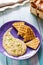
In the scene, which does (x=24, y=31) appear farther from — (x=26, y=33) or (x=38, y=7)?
(x=38, y=7)

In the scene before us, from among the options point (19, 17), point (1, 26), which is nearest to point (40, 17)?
point (19, 17)

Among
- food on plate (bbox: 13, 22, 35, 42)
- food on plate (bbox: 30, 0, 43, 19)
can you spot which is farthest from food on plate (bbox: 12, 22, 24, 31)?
food on plate (bbox: 30, 0, 43, 19)

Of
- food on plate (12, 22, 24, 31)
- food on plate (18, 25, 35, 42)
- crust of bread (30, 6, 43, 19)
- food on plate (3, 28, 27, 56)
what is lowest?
food on plate (3, 28, 27, 56)

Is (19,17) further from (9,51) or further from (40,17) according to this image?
(9,51)

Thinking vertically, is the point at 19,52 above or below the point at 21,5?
below

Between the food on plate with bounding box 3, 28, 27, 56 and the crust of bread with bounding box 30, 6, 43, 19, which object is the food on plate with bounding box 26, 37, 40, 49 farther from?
the crust of bread with bounding box 30, 6, 43, 19

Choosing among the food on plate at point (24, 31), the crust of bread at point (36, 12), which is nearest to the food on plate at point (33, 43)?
the food on plate at point (24, 31)
